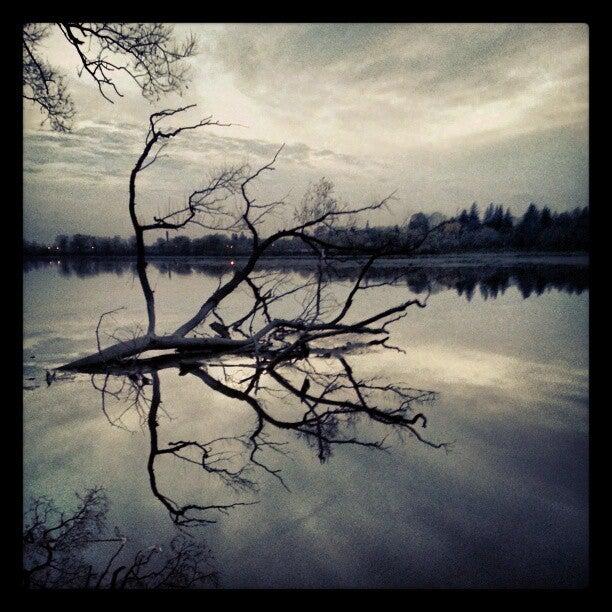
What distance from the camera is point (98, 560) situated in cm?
282

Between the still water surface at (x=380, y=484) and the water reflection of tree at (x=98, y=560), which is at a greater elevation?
the still water surface at (x=380, y=484)

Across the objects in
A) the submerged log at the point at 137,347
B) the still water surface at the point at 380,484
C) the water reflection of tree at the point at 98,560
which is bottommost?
the water reflection of tree at the point at 98,560

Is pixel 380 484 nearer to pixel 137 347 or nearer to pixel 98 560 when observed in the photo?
pixel 98 560

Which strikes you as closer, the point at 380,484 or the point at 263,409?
the point at 380,484

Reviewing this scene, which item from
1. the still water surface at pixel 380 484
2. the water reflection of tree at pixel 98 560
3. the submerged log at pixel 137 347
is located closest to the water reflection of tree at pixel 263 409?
the still water surface at pixel 380 484

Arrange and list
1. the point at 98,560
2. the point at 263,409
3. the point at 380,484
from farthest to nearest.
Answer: the point at 263,409 → the point at 380,484 → the point at 98,560

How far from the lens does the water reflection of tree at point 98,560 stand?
104 inches

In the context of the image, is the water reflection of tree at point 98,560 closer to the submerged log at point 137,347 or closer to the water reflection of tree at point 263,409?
the water reflection of tree at point 263,409

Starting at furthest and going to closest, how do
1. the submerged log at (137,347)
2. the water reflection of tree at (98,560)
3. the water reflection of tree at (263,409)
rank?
the submerged log at (137,347), the water reflection of tree at (263,409), the water reflection of tree at (98,560)

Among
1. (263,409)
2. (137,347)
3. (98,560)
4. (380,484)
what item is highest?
(137,347)

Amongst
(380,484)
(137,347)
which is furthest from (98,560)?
(137,347)

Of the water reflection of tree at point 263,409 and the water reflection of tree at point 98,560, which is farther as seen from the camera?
the water reflection of tree at point 263,409
